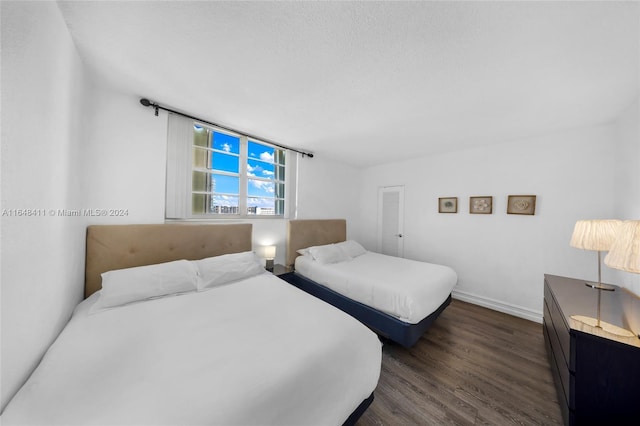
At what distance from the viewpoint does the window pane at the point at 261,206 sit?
2.97m

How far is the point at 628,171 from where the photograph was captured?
6.52 feet

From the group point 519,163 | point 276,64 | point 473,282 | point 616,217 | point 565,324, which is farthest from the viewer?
point 473,282

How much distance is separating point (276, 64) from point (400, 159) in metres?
3.19

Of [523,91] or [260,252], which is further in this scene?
[260,252]

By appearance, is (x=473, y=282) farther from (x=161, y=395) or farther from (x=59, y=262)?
(x=59, y=262)

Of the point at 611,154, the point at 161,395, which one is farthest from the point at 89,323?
the point at 611,154

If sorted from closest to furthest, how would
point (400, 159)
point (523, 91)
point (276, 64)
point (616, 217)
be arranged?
point (276, 64) → point (523, 91) → point (616, 217) → point (400, 159)

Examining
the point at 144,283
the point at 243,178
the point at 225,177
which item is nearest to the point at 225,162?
the point at 225,177

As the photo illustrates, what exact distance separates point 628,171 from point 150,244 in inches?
191

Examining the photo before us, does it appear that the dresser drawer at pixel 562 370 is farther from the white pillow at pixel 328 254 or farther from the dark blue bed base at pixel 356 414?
the white pillow at pixel 328 254

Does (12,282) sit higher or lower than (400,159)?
lower

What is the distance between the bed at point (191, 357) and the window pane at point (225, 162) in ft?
3.86

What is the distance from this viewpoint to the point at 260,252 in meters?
2.95

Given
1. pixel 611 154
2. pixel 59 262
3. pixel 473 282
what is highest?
pixel 611 154
